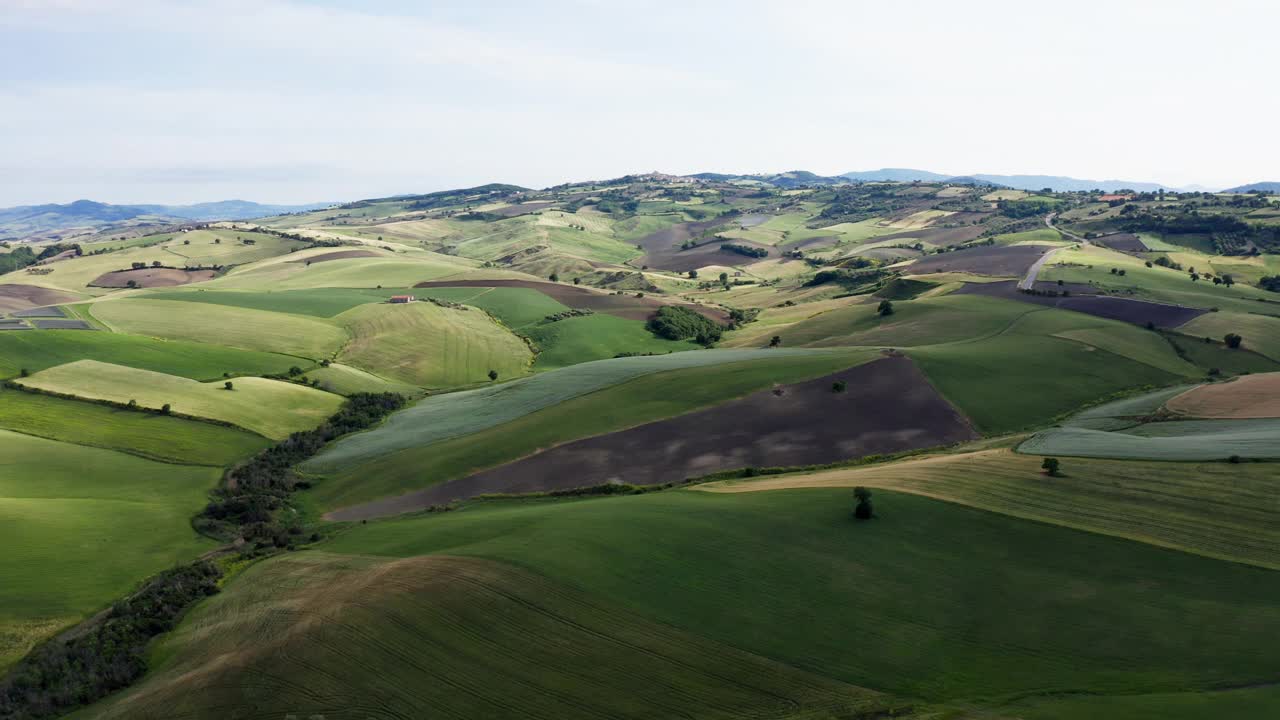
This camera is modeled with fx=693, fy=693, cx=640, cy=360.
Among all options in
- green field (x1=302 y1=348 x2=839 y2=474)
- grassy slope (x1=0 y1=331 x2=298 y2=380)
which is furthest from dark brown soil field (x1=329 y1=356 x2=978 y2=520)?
grassy slope (x1=0 y1=331 x2=298 y2=380)

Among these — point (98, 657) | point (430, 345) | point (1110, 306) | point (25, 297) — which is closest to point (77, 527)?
point (98, 657)

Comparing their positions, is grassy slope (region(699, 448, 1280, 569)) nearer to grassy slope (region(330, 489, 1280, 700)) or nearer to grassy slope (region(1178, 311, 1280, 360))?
grassy slope (region(330, 489, 1280, 700))

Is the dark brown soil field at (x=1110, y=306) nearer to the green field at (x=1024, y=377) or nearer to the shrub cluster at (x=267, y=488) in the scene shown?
the green field at (x=1024, y=377)

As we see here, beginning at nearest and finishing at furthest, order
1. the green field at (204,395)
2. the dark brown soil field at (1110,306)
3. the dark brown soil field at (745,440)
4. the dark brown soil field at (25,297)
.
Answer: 1. the dark brown soil field at (745,440)
2. the green field at (204,395)
3. the dark brown soil field at (1110,306)
4. the dark brown soil field at (25,297)

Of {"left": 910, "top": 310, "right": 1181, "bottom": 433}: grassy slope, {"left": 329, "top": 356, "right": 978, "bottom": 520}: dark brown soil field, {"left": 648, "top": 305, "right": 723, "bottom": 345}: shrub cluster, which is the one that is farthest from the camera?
{"left": 648, "top": 305, "right": 723, "bottom": 345}: shrub cluster

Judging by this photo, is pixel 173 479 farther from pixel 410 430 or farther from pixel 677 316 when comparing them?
pixel 677 316

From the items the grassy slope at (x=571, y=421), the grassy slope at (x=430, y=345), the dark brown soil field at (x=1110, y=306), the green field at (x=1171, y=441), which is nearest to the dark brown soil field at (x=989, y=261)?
the dark brown soil field at (x=1110, y=306)

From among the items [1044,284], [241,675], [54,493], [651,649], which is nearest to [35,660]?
[241,675]
